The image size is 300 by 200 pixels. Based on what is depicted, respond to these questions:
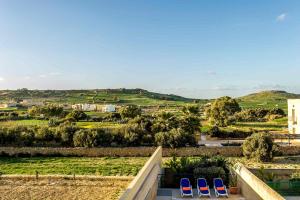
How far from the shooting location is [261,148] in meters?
24.2

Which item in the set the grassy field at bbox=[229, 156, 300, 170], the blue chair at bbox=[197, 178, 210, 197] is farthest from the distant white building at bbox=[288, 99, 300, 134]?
the blue chair at bbox=[197, 178, 210, 197]

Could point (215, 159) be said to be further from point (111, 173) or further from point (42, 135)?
point (42, 135)

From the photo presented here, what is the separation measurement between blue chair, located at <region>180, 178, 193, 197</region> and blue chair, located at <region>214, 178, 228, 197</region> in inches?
40.1

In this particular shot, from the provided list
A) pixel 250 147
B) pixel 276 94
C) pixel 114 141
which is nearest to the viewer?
pixel 250 147

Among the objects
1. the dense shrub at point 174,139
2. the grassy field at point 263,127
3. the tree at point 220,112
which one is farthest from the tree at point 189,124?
the tree at point 220,112

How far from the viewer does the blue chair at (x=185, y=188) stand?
46.6 ft

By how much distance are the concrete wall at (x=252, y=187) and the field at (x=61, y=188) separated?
5.62 m

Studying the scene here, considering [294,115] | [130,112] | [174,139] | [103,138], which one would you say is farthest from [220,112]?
[103,138]

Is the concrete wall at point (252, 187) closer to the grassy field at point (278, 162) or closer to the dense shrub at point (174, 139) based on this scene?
the grassy field at point (278, 162)

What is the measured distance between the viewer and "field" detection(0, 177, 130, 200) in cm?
1675

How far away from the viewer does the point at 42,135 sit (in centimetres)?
3142

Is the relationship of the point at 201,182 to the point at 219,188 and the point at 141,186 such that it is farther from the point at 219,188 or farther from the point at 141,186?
the point at 141,186

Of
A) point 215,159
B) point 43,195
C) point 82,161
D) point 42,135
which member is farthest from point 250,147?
point 42,135

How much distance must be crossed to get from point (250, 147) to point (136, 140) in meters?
9.72
